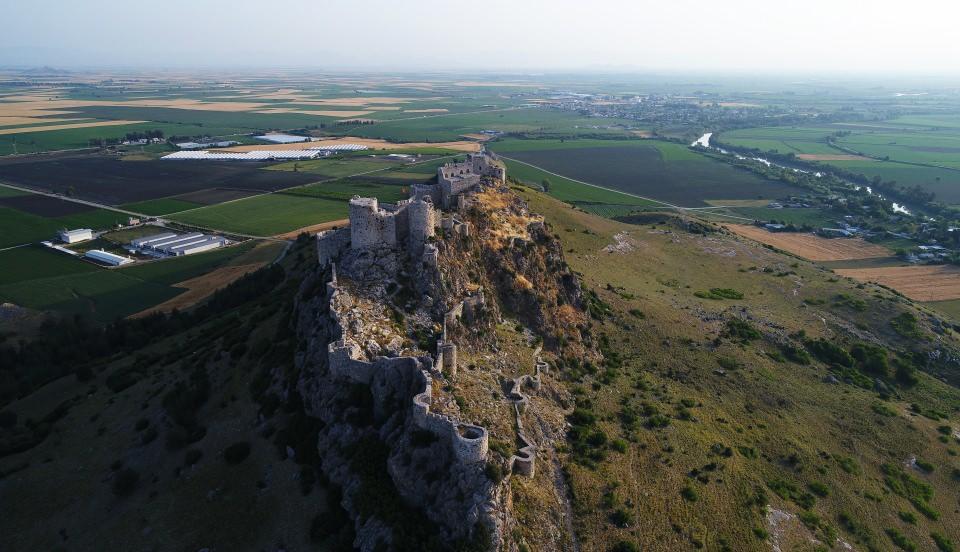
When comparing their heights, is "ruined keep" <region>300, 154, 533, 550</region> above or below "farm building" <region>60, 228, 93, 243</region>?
above

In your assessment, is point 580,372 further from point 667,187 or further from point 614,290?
point 667,187

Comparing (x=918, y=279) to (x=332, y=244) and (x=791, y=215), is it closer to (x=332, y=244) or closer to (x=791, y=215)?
(x=791, y=215)

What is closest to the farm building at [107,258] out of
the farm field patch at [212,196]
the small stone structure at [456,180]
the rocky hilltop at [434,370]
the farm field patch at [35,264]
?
the farm field patch at [35,264]

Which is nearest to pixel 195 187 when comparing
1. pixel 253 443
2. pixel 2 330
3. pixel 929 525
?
pixel 2 330

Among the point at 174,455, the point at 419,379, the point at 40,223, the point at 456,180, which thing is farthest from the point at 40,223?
the point at 419,379

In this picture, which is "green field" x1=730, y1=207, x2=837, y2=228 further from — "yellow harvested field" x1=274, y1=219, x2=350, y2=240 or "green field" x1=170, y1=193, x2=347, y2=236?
"green field" x1=170, y1=193, x2=347, y2=236

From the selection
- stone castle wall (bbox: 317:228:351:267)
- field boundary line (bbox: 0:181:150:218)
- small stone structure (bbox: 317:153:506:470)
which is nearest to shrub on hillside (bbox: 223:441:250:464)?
small stone structure (bbox: 317:153:506:470)

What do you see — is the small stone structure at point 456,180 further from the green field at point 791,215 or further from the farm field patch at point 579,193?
the green field at point 791,215
